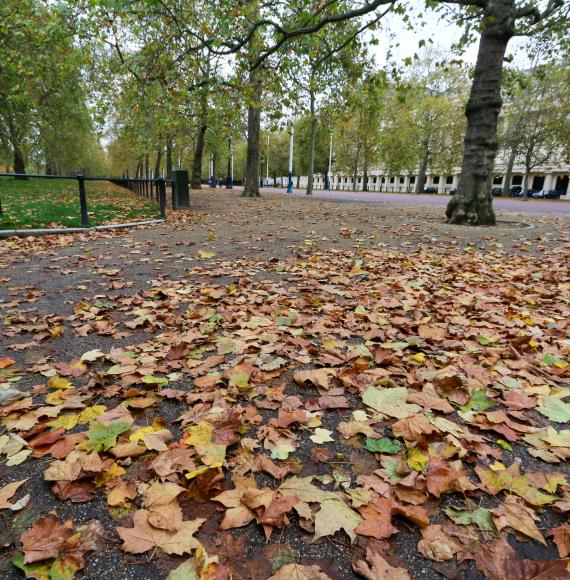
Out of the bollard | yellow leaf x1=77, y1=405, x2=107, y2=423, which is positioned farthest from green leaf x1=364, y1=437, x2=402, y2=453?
the bollard

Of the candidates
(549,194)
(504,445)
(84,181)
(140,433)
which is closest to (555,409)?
(504,445)

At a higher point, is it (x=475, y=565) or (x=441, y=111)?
(x=441, y=111)

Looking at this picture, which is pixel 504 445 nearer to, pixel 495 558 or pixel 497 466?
pixel 497 466

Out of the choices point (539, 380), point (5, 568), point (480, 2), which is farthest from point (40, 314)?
point (480, 2)

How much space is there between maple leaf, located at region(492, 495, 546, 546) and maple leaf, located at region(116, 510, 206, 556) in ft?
3.59

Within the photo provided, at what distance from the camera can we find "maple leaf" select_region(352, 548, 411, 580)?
124 centimetres

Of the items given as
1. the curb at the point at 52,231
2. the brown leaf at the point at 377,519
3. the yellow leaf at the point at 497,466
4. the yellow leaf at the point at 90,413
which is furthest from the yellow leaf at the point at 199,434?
the curb at the point at 52,231

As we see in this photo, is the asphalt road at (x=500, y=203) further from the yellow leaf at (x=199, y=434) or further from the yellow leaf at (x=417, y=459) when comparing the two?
the yellow leaf at (x=199, y=434)

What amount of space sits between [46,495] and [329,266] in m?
4.21

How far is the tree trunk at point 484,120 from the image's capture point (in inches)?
327

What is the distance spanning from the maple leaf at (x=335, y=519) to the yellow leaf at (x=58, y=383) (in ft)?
5.54

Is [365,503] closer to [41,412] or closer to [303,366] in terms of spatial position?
[303,366]

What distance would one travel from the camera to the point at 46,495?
1559 mm

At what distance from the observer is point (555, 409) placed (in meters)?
2.10
